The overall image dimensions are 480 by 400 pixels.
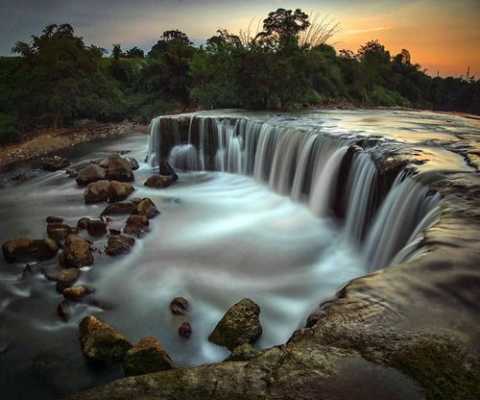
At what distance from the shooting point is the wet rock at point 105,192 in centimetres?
1030

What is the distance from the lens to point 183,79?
88.1 feet

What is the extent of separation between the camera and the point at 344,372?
7.84ft

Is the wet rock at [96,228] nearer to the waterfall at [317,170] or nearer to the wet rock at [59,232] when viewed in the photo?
the wet rock at [59,232]

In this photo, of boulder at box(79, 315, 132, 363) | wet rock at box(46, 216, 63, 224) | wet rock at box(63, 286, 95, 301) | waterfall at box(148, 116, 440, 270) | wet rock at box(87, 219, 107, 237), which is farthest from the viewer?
wet rock at box(46, 216, 63, 224)

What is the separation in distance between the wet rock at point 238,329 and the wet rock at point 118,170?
8.64m

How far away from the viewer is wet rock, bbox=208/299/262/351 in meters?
4.73

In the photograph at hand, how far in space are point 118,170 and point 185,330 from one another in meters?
8.50

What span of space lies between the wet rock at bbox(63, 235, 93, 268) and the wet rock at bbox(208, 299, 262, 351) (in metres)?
3.06

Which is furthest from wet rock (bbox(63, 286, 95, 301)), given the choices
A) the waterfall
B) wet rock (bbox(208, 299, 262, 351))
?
the waterfall

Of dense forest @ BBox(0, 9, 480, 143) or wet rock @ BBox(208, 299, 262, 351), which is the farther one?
A: dense forest @ BBox(0, 9, 480, 143)

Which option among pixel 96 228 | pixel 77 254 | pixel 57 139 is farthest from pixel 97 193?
pixel 57 139

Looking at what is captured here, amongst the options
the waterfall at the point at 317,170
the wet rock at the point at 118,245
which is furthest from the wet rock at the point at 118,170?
the wet rock at the point at 118,245

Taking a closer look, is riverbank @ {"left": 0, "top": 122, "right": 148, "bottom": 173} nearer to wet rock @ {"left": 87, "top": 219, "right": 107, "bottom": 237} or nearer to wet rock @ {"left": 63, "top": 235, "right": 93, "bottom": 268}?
wet rock @ {"left": 87, "top": 219, "right": 107, "bottom": 237}

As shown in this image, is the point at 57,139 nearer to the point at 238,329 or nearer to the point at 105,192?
the point at 105,192
